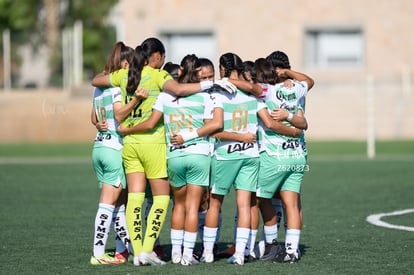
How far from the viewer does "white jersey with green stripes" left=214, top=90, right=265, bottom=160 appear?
929 centimetres

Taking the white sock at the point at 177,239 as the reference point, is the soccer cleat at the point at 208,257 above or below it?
below

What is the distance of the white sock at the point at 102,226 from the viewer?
377 inches

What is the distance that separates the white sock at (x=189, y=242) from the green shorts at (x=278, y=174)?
32.0 inches

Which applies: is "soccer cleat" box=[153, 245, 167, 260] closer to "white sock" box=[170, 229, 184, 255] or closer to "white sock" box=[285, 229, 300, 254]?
"white sock" box=[170, 229, 184, 255]

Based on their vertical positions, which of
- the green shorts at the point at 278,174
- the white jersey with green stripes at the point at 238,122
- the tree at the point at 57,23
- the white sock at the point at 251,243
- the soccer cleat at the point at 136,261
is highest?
the tree at the point at 57,23

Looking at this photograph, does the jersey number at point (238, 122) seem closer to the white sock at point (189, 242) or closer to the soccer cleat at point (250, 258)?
the white sock at point (189, 242)

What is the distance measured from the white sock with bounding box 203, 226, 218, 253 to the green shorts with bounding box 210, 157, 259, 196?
1.18ft

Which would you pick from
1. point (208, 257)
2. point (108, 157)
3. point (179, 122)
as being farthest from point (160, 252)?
point (179, 122)

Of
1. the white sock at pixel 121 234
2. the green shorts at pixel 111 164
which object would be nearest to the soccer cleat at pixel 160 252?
the white sock at pixel 121 234

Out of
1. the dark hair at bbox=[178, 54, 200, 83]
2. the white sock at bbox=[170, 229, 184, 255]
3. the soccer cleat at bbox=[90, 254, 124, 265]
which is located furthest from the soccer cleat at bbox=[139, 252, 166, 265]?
the dark hair at bbox=[178, 54, 200, 83]

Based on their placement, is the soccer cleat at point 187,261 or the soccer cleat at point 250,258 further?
the soccer cleat at point 250,258

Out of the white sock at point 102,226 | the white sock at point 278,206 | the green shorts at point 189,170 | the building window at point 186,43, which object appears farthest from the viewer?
the building window at point 186,43

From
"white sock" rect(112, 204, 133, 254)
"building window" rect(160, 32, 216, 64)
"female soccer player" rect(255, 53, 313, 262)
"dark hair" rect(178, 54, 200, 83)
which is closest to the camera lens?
"dark hair" rect(178, 54, 200, 83)

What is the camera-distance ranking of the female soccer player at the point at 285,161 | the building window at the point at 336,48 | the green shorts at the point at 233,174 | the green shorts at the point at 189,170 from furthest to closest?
1. the building window at the point at 336,48
2. the female soccer player at the point at 285,161
3. the green shorts at the point at 233,174
4. the green shorts at the point at 189,170
